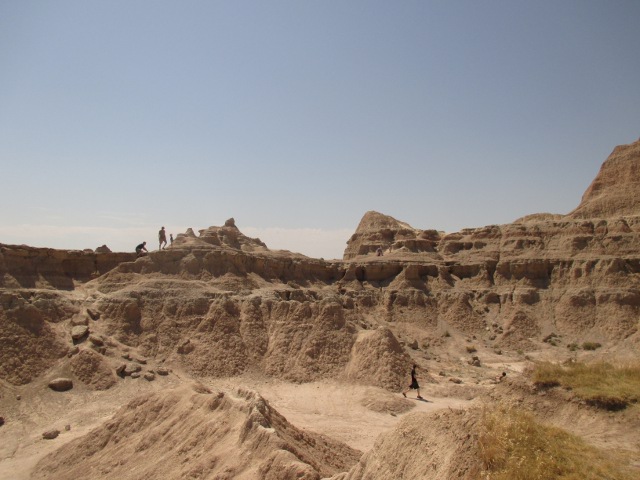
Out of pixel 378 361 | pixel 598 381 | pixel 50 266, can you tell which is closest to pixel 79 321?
pixel 50 266

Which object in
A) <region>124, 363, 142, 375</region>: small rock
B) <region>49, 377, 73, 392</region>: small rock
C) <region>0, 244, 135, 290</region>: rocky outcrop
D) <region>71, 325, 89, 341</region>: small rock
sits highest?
<region>0, 244, 135, 290</region>: rocky outcrop

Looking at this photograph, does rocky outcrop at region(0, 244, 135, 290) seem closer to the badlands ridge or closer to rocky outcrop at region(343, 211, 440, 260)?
the badlands ridge

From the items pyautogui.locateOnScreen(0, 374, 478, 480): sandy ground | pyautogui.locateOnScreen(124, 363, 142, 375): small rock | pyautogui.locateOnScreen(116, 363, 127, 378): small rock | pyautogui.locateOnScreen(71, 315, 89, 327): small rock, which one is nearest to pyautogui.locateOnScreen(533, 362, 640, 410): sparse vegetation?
pyautogui.locateOnScreen(0, 374, 478, 480): sandy ground

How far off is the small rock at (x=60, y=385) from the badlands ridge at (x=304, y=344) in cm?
7

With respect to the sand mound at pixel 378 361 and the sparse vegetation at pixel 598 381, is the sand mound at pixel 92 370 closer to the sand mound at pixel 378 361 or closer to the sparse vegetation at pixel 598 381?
the sand mound at pixel 378 361

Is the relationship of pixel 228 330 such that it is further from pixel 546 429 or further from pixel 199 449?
pixel 546 429

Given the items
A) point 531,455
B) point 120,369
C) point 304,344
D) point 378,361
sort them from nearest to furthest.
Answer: point 531,455, point 120,369, point 378,361, point 304,344

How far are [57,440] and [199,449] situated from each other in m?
8.55

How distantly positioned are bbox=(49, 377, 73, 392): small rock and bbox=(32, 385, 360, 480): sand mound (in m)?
6.94

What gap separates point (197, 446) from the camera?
1512 centimetres

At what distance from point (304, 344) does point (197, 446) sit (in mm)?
15526

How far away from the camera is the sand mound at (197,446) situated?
13.4 meters

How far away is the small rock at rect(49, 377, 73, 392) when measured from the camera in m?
24.0

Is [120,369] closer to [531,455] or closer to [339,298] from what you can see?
[339,298]
